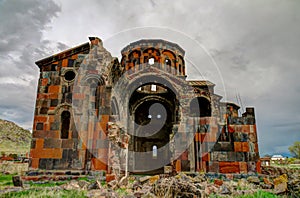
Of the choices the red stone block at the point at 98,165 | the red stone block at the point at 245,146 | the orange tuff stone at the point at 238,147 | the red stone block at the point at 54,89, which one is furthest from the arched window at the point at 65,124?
the red stone block at the point at 245,146

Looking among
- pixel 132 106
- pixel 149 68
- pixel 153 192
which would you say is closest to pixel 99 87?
pixel 153 192

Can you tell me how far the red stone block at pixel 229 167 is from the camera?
7.83 m

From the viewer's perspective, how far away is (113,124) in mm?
7699

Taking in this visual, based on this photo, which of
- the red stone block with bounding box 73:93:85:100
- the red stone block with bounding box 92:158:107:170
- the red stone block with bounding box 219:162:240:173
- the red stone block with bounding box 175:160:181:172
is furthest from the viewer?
the red stone block with bounding box 175:160:181:172

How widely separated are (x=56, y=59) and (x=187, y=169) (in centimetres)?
640

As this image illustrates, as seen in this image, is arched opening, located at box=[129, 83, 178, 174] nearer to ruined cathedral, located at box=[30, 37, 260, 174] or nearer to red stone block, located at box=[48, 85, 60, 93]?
ruined cathedral, located at box=[30, 37, 260, 174]

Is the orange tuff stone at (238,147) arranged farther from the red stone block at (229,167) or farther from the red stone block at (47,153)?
the red stone block at (47,153)

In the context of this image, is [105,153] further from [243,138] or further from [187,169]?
[243,138]

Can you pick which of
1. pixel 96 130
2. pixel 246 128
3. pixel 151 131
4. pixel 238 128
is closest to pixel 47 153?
pixel 96 130

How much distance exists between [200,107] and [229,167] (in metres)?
7.78

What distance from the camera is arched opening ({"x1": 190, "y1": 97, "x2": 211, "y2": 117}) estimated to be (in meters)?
14.2

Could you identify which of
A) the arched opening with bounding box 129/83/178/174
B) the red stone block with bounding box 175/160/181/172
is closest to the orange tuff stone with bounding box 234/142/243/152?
the red stone block with bounding box 175/160/181/172

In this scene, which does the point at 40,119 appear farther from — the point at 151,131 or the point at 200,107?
the point at 151,131

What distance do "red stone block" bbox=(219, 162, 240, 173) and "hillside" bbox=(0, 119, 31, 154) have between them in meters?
25.2
